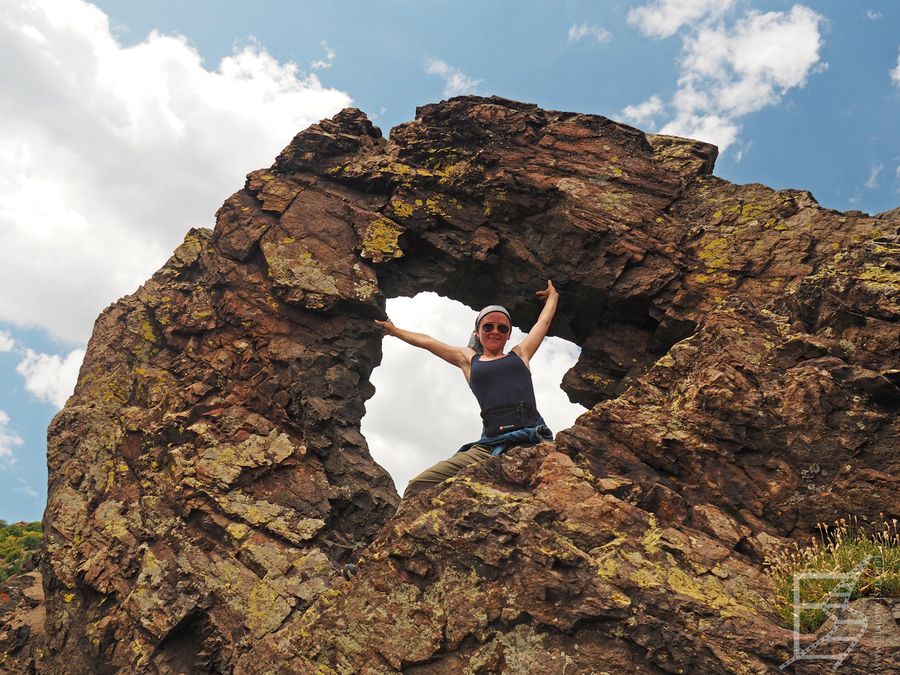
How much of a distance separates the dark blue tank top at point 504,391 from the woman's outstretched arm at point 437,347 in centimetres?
85

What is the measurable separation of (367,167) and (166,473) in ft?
34.1

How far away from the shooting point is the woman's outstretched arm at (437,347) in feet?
41.4

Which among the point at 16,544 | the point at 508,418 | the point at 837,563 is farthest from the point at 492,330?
the point at 16,544

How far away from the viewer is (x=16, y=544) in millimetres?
33156

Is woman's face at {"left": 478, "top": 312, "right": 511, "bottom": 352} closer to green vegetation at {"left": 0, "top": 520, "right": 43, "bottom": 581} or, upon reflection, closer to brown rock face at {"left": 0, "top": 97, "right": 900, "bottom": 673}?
brown rock face at {"left": 0, "top": 97, "right": 900, "bottom": 673}

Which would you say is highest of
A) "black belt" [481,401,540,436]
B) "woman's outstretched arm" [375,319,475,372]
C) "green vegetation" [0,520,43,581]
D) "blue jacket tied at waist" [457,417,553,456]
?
"woman's outstretched arm" [375,319,475,372]

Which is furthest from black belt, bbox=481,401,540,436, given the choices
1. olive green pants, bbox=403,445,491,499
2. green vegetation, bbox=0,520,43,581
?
green vegetation, bbox=0,520,43,581

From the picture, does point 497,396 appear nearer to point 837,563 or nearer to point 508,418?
point 508,418

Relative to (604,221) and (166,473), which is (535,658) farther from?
(604,221)

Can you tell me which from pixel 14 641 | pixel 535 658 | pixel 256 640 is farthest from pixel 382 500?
pixel 14 641

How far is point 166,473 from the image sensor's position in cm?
1416

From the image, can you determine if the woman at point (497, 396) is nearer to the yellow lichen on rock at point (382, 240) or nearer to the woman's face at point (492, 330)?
the woman's face at point (492, 330)

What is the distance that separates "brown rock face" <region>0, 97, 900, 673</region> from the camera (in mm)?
8297

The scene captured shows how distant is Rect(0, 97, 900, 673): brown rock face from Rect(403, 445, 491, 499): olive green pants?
116 cm
